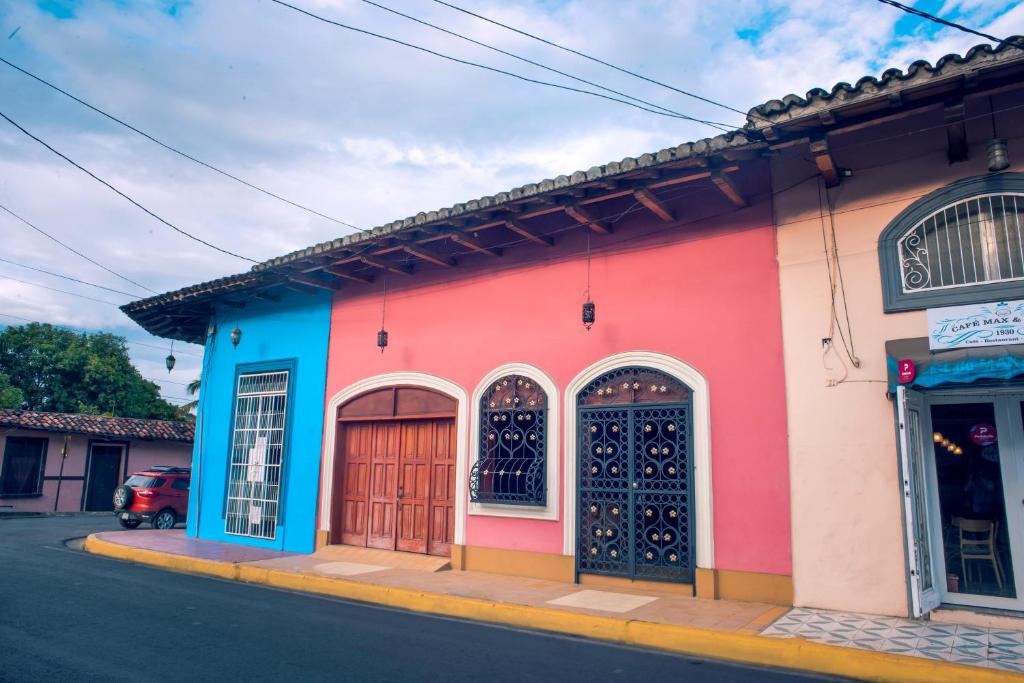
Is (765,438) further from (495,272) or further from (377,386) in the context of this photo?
(377,386)

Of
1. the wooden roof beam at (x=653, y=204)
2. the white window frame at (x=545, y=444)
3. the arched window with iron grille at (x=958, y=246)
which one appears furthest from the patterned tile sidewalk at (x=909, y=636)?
the wooden roof beam at (x=653, y=204)

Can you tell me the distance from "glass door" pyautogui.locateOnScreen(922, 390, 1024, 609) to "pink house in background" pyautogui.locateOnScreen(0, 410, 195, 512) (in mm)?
25326

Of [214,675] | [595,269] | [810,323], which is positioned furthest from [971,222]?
[214,675]

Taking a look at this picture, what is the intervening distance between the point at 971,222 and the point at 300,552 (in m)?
10.5

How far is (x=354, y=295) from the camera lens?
1204 centimetres

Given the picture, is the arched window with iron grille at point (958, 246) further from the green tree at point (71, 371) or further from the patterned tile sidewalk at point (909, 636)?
the green tree at point (71, 371)

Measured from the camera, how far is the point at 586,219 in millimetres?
8703

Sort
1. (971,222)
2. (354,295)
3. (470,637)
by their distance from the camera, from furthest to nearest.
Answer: (354,295), (971,222), (470,637)

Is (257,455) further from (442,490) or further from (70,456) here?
(70,456)

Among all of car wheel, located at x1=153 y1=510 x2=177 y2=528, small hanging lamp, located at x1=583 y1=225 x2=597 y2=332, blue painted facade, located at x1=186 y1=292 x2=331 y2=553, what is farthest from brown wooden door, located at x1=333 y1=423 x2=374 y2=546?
car wheel, located at x1=153 y1=510 x2=177 y2=528

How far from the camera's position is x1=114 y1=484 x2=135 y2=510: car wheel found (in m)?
17.0

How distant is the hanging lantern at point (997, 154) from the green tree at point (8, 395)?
35422 mm

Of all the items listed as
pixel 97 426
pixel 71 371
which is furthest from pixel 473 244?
pixel 71 371

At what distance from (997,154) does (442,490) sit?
784 centimetres
